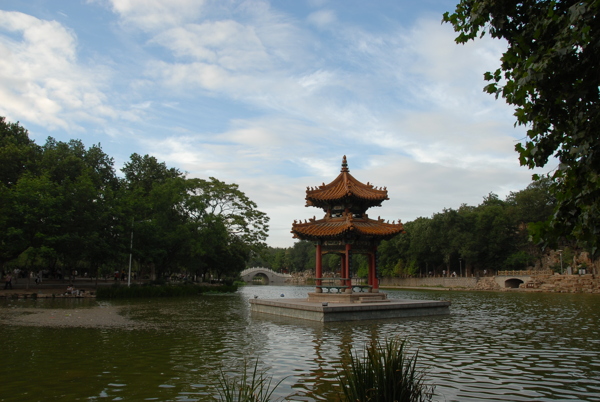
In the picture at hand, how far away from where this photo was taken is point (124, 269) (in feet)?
199

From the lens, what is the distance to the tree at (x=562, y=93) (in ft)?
16.9

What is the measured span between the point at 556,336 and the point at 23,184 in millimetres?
35843

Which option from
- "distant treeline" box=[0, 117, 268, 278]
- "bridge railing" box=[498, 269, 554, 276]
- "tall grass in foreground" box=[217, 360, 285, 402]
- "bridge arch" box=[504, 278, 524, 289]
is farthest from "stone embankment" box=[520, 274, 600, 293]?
"tall grass in foreground" box=[217, 360, 285, 402]

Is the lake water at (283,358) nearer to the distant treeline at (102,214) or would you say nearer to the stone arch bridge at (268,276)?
the distant treeline at (102,214)

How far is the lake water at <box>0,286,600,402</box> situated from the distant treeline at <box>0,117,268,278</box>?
19.4 metres

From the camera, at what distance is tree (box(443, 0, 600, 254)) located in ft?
16.9

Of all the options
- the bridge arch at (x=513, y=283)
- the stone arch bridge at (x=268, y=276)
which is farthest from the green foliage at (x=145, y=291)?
the stone arch bridge at (x=268, y=276)

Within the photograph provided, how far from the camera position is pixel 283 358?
38.2ft

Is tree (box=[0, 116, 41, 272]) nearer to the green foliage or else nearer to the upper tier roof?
the green foliage

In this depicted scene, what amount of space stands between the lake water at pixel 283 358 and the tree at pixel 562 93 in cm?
427

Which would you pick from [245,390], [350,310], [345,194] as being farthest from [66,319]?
[245,390]

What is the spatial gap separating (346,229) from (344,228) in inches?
8.9

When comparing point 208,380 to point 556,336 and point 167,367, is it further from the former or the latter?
point 556,336

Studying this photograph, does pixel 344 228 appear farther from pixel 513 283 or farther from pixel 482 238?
pixel 482 238
